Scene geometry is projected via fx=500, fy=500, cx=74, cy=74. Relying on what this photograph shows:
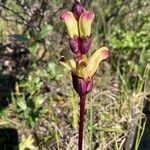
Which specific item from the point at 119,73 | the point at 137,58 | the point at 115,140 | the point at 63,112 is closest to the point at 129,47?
the point at 137,58

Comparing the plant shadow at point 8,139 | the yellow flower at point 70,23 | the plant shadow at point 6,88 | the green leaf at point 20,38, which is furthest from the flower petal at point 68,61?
the plant shadow at point 6,88

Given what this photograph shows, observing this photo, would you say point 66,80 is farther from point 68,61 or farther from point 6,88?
point 68,61

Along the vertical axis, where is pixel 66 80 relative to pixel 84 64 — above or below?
below

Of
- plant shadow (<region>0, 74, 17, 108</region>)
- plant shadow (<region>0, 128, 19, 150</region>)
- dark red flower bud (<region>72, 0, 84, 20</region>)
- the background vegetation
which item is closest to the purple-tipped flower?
dark red flower bud (<region>72, 0, 84, 20</region>)

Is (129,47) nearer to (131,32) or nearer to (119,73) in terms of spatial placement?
(131,32)

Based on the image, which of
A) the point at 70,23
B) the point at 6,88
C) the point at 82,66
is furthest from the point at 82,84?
the point at 6,88
